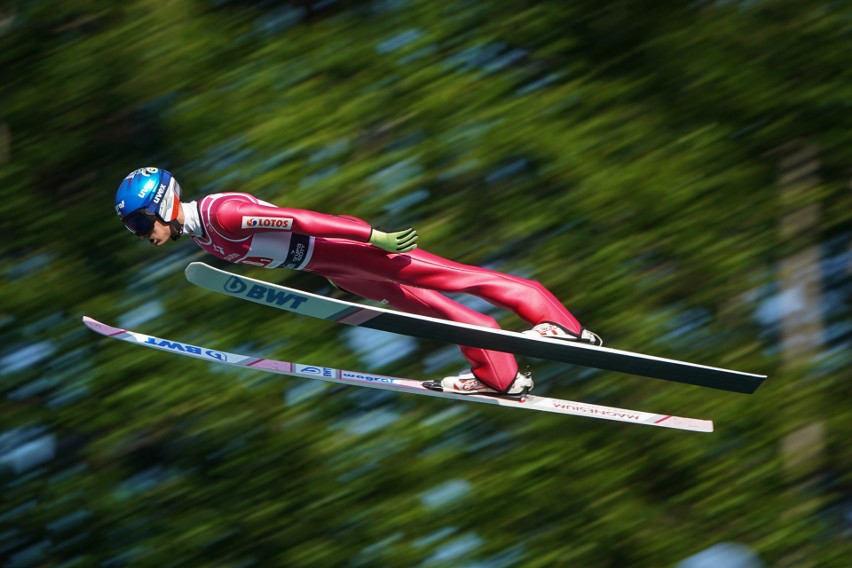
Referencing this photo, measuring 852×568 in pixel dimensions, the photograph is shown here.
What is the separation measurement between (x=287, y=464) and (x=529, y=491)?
51.2 inches

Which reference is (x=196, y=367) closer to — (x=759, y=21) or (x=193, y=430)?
(x=193, y=430)

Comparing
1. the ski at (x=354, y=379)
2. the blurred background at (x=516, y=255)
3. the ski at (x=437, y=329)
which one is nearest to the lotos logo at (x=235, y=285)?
the ski at (x=437, y=329)

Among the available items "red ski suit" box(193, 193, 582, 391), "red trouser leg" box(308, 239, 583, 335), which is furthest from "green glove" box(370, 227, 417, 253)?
"red trouser leg" box(308, 239, 583, 335)

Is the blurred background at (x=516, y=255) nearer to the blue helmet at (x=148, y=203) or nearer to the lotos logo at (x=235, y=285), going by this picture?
the lotos logo at (x=235, y=285)

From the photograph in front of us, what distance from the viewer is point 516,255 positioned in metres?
8.31

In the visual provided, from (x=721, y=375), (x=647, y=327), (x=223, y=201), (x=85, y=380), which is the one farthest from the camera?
(x=85, y=380)

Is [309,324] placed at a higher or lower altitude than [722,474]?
higher

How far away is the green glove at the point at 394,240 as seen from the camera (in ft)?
20.1

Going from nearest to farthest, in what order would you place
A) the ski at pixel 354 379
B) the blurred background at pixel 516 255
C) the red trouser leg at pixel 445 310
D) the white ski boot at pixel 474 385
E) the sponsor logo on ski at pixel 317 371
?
the red trouser leg at pixel 445 310 < the white ski boot at pixel 474 385 < the ski at pixel 354 379 < the sponsor logo on ski at pixel 317 371 < the blurred background at pixel 516 255

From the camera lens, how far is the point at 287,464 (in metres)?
8.52

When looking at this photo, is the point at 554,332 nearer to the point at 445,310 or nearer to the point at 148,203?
the point at 445,310

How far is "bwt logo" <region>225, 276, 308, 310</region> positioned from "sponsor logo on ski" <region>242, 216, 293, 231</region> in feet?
1.00

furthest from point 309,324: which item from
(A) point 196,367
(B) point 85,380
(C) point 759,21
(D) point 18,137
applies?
(C) point 759,21

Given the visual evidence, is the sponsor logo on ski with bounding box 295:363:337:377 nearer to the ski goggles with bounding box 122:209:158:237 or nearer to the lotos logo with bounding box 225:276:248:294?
the lotos logo with bounding box 225:276:248:294
